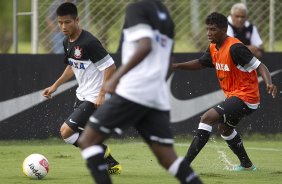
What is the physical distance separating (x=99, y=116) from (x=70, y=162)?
4.80 metres

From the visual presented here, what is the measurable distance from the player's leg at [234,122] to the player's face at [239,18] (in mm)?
4433

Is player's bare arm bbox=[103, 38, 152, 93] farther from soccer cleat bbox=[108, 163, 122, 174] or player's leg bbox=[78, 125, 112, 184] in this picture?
soccer cleat bbox=[108, 163, 122, 174]

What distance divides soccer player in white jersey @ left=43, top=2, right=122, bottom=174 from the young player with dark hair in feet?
3.03

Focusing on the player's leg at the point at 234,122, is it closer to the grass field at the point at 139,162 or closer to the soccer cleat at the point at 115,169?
the grass field at the point at 139,162

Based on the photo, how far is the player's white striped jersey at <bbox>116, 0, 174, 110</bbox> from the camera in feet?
23.0

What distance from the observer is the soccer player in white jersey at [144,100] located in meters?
7.04

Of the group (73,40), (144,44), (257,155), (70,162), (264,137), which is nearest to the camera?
(144,44)

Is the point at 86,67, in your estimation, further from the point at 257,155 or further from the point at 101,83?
the point at 257,155

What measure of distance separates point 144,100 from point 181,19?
29.9ft

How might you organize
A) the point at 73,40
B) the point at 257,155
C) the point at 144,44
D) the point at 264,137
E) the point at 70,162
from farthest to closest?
the point at 264,137 < the point at 257,155 < the point at 70,162 < the point at 73,40 < the point at 144,44

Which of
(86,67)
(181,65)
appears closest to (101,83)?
(86,67)

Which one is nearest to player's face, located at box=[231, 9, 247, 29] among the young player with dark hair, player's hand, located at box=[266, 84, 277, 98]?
the young player with dark hair

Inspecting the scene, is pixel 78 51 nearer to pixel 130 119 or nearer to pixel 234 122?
pixel 234 122

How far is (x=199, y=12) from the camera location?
16.1m
